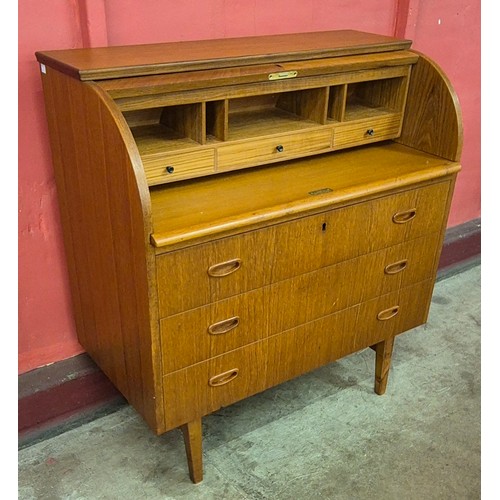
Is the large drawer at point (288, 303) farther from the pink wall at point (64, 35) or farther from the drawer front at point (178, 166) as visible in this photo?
the pink wall at point (64, 35)

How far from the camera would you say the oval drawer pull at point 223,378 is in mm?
2008

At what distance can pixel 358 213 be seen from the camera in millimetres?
2082

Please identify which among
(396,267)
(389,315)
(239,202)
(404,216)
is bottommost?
(389,315)

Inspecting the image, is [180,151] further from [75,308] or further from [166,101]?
[75,308]

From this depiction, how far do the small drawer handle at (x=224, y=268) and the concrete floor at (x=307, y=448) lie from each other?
33.7 inches

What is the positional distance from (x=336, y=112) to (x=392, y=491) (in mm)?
1386

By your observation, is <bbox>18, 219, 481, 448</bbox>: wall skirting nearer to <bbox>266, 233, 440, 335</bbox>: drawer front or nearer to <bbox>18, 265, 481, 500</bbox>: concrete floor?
<bbox>18, 265, 481, 500</bbox>: concrete floor

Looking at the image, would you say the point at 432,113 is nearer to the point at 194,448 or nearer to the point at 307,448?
the point at 307,448

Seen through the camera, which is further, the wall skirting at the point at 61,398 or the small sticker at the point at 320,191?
the wall skirting at the point at 61,398

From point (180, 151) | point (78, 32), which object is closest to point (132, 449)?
point (180, 151)

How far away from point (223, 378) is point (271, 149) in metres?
0.79

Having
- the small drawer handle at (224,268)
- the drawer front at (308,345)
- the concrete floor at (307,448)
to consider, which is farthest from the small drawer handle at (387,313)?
the small drawer handle at (224,268)

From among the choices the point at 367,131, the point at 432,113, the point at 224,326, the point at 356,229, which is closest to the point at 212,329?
the point at 224,326

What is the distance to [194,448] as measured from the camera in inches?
83.9
